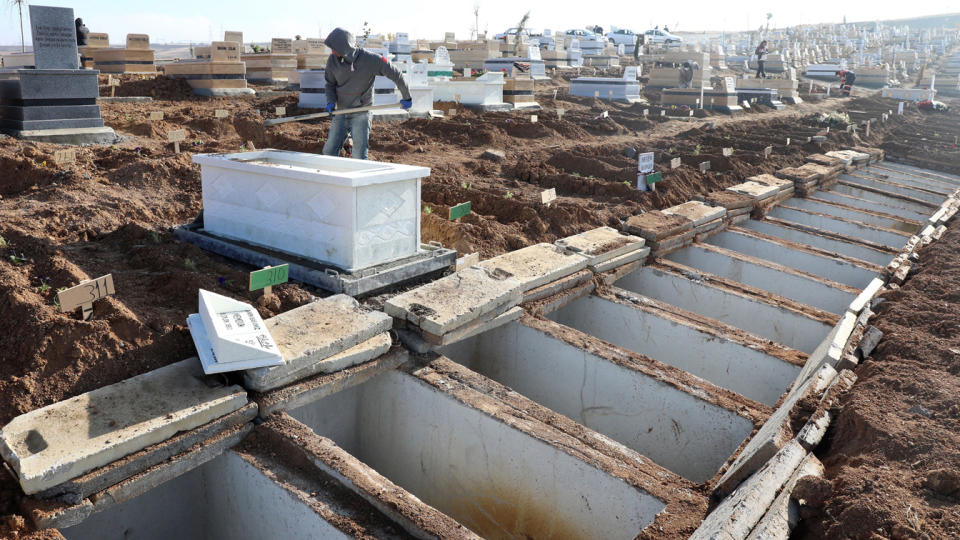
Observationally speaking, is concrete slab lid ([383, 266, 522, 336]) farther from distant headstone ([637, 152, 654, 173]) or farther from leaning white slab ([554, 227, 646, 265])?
distant headstone ([637, 152, 654, 173])

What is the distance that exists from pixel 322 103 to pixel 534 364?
8.90 metres

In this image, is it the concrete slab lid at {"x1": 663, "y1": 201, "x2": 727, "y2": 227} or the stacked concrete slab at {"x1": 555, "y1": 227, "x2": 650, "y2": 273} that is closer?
the stacked concrete slab at {"x1": 555, "y1": 227, "x2": 650, "y2": 273}

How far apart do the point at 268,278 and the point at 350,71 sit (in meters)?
2.64

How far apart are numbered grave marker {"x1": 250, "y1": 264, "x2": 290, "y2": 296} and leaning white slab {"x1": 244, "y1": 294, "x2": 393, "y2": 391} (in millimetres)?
261

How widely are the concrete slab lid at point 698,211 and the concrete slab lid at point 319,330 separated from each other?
147 inches

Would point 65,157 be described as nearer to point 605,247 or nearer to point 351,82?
point 351,82

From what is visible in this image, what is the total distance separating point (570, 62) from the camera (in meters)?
32.8

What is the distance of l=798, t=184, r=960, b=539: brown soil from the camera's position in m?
2.09

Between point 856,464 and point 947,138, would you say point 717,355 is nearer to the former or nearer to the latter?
point 856,464

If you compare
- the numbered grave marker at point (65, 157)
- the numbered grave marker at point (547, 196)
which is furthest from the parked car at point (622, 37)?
the numbered grave marker at point (65, 157)

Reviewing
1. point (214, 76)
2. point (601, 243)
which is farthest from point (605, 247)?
point (214, 76)

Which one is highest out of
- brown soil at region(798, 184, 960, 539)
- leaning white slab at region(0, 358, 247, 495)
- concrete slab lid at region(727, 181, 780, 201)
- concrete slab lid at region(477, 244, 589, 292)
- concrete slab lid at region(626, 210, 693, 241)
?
concrete slab lid at region(727, 181, 780, 201)

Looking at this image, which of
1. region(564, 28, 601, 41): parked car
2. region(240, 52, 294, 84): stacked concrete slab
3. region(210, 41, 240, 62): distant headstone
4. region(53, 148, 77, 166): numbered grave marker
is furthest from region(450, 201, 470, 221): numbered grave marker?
region(564, 28, 601, 41): parked car

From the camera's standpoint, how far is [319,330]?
10.6 feet
